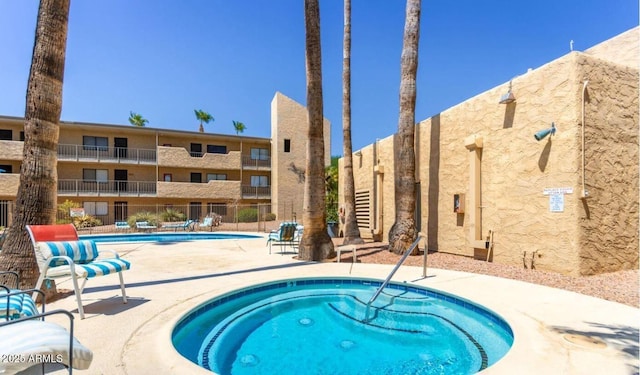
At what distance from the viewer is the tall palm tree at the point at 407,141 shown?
8984 mm

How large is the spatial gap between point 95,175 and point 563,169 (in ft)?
94.1

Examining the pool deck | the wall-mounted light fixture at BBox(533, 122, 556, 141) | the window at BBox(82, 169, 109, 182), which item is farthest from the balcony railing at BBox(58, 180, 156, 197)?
the wall-mounted light fixture at BBox(533, 122, 556, 141)

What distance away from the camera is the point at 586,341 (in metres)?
3.24

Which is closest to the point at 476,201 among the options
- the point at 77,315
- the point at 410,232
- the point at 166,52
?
the point at 410,232

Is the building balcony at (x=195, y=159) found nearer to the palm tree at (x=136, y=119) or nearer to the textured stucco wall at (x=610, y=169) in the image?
the palm tree at (x=136, y=119)

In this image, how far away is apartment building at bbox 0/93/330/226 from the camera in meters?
23.1

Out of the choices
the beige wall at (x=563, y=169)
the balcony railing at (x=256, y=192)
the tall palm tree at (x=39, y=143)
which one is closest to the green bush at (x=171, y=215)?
the balcony railing at (x=256, y=192)

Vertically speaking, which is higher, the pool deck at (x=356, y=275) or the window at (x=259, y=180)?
the window at (x=259, y=180)

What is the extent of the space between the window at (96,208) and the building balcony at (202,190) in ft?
13.9

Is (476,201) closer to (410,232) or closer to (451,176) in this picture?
(451,176)

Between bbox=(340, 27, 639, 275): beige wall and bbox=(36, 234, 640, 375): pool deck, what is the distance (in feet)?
5.40

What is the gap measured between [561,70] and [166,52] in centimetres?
1532

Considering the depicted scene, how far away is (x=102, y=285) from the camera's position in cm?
586

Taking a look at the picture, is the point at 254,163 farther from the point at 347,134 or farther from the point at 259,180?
the point at 347,134
